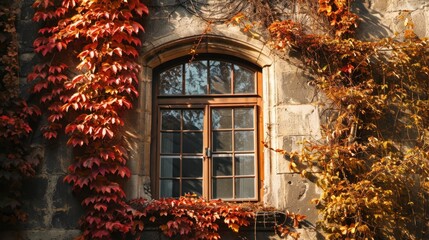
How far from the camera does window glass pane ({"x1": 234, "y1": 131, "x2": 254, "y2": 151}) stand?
7.18 meters

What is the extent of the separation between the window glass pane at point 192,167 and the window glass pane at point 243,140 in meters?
0.41

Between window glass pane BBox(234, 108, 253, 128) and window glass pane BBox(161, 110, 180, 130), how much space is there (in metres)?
0.61

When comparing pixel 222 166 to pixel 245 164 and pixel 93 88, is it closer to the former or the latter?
pixel 245 164

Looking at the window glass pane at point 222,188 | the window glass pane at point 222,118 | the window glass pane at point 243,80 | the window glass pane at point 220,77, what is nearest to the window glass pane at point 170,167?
the window glass pane at point 222,188

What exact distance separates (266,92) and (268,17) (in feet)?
2.66

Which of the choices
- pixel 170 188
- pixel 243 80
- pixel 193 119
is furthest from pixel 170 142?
pixel 243 80

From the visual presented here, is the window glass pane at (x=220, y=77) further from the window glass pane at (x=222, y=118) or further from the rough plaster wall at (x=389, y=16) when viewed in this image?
the rough plaster wall at (x=389, y=16)

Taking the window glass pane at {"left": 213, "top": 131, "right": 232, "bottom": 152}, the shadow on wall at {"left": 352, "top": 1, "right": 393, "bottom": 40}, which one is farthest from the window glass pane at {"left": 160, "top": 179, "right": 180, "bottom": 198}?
the shadow on wall at {"left": 352, "top": 1, "right": 393, "bottom": 40}

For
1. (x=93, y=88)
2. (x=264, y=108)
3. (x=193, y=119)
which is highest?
(x=93, y=88)

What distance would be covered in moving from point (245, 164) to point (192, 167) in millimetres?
549

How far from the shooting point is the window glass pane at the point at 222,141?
7.19 m

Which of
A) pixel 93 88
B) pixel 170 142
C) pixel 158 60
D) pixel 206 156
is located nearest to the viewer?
pixel 93 88

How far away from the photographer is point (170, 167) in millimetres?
7156

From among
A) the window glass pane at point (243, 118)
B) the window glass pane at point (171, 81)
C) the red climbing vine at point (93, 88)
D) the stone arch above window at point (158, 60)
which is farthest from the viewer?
the window glass pane at point (171, 81)
